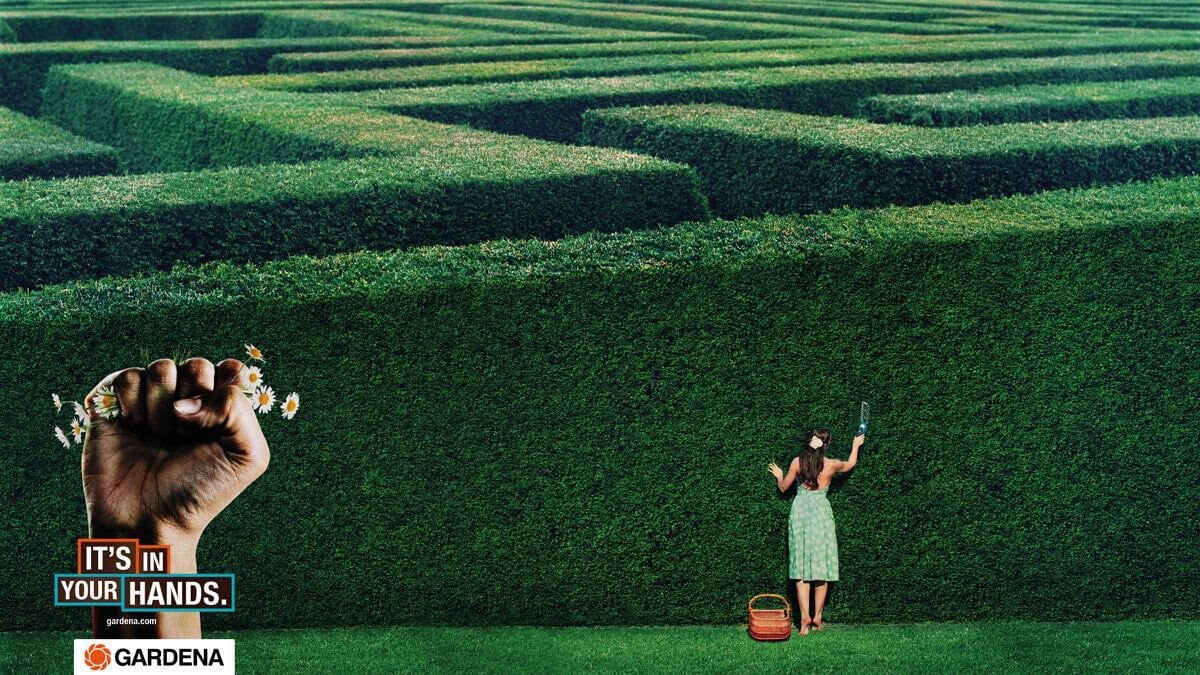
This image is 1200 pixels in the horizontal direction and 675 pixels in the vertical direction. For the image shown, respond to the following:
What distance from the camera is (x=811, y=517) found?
816 cm

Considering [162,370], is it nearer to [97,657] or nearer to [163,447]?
[163,447]

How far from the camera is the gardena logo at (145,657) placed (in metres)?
7.07

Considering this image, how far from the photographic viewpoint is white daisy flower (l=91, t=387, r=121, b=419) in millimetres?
7031

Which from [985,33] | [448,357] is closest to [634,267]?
[448,357]

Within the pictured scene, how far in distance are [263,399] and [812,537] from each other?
11.3ft

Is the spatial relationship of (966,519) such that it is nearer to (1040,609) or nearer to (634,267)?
(1040,609)

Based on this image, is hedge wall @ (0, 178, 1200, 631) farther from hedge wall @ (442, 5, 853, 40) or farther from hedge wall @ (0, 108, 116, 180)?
hedge wall @ (442, 5, 853, 40)

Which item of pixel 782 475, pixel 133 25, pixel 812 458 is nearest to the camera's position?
pixel 812 458

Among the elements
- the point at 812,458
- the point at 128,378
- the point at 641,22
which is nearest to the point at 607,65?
the point at 641,22

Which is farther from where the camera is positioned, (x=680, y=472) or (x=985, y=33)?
(x=985, y=33)

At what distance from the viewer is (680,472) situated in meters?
8.16

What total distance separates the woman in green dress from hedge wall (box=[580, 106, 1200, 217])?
421 cm

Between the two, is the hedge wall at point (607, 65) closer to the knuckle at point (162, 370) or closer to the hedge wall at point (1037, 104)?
the hedge wall at point (1037, 104)

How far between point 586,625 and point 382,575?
4.37 ft
